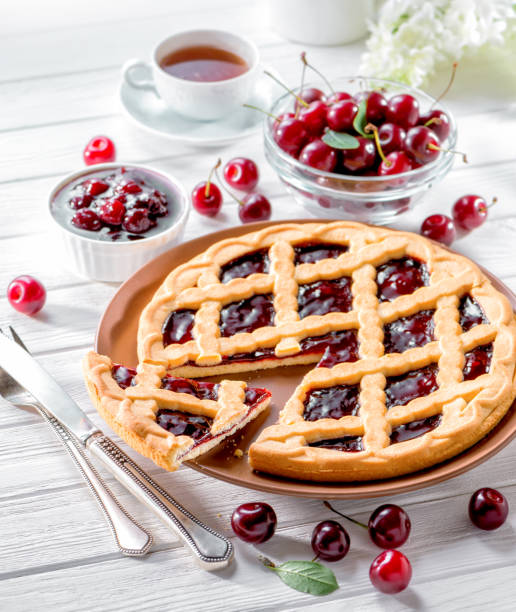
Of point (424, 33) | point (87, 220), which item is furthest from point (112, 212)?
point (424, 33)

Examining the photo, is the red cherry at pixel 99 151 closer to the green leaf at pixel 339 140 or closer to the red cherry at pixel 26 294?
the red cherry at pixel 26 294

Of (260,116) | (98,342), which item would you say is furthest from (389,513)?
(260,116)

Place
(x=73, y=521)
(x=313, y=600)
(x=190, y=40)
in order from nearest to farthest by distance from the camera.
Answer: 1. (x=313, y=600)
2. (x=73, y=521)
3. (x=190, y=40)

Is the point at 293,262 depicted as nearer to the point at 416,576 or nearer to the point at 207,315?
the point at 207,315

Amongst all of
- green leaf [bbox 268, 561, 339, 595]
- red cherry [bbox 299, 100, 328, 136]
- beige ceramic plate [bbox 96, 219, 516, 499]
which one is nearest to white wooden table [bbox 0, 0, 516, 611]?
green leaf [bbox 268, 561, 339, 595]

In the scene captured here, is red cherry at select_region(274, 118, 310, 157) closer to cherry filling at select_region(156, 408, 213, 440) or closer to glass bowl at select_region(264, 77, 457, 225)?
glass bowl at select_region(264, 77, 457, 225)

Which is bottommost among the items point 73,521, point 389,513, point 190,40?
point 73,521
